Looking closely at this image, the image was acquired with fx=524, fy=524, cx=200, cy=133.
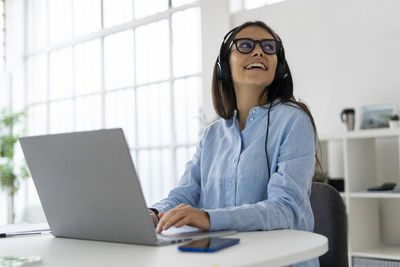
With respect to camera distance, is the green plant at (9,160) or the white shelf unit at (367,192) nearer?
the white shelf unit at (367,192)

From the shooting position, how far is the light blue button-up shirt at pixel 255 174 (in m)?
1.41

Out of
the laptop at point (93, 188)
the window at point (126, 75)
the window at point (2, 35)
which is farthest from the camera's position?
the window at point (2, 35)

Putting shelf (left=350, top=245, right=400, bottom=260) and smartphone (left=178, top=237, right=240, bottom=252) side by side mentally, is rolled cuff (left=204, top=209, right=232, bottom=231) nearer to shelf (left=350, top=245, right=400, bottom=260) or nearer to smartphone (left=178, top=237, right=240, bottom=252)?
smartphone (left=178, top=237, right=240, bottom=252)

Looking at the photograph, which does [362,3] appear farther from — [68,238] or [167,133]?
[68,238]

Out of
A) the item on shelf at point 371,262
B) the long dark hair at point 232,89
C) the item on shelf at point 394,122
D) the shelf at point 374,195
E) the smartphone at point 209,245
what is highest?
the long dark hair at point 232,89

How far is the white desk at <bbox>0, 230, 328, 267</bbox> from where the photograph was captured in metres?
1.00

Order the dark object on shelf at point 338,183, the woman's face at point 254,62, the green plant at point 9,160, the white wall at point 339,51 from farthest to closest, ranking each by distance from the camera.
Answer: the green plant at point 9,160 → the white wall at point 339,51 → the dark object on shelf at point 338,183 → the woman's face at point 254,62

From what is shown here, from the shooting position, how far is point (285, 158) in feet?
5.08

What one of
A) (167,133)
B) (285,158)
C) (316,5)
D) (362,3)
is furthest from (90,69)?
(285,158)

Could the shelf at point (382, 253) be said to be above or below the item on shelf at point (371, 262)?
above

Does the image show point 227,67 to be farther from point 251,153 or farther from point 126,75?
point 126,75

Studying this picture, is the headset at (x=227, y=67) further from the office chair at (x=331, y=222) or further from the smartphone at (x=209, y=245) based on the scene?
the smartphone at (x=209, y=245)

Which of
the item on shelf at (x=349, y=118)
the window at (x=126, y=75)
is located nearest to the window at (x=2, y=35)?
the window at (x=126, y=75)

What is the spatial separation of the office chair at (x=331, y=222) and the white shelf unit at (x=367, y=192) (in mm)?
2093
